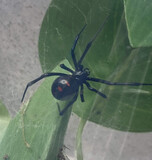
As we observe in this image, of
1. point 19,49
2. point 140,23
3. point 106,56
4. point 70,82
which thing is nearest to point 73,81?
point 70,82

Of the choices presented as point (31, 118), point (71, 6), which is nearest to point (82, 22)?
point (71, 6)

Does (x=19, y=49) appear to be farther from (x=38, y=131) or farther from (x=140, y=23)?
(x=140, y=23)

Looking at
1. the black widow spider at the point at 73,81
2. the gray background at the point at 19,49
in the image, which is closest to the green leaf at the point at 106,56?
the black widow spider at the point at 73,81

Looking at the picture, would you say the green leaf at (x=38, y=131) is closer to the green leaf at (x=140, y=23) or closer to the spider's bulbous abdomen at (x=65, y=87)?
the spider's bulbous abdomen at (x=65, y=87)

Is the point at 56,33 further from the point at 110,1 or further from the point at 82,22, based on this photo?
the point at 110,1

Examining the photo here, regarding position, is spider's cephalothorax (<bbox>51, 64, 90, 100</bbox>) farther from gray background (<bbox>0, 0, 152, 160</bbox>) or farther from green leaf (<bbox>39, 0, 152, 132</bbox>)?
gray background (<bbox>0, 0, 152, 160</bbox>)
